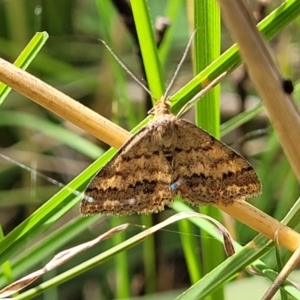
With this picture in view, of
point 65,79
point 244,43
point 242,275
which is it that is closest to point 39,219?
point 244,43

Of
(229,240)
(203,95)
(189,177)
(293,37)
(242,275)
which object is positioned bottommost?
(242,275)

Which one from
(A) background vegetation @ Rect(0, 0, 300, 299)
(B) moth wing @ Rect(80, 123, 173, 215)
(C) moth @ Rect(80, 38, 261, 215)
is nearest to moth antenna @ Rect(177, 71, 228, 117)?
(C) moth @ Rect(80, 38, 261, 215)

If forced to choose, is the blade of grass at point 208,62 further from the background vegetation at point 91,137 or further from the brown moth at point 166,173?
the background vegetation at point 91,137

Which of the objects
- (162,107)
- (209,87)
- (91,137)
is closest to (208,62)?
(209,87)

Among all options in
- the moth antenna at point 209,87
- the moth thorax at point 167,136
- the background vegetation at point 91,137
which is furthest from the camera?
the background vegetation at point 91,137

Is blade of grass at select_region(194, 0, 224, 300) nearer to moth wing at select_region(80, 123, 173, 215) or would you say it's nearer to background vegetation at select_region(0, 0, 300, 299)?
moth wing at select_region(80, 123, 173, 215)

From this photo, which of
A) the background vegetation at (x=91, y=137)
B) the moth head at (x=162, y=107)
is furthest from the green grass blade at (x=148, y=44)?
the background vegetation at (x=91, y=137)

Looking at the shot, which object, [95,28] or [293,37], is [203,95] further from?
[95,28]
